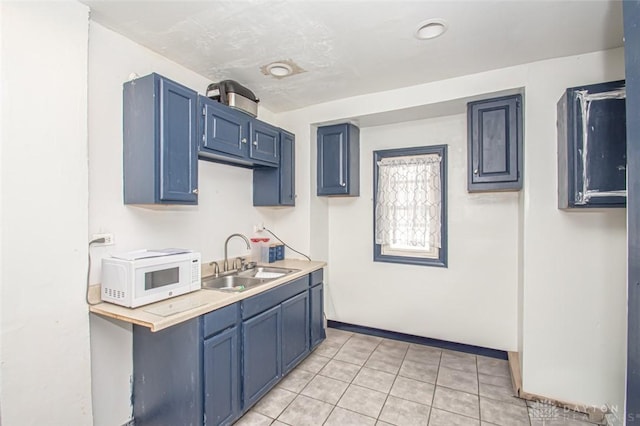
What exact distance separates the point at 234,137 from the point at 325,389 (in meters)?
2.13

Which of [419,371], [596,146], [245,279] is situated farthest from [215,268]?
[596,146]

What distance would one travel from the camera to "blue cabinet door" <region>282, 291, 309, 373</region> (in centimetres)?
246

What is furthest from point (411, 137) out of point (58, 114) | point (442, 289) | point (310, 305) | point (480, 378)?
point (58, 114)

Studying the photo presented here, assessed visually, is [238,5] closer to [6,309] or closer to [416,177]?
[6,309]

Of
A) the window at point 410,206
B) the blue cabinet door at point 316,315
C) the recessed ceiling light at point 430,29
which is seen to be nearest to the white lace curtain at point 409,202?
the window at point 410,206

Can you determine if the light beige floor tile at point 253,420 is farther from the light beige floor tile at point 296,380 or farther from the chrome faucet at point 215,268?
the chrome faucet at point 215,268

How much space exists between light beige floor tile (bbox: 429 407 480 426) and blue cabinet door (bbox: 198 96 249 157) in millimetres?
2403

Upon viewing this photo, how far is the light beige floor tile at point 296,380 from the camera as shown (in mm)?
2400

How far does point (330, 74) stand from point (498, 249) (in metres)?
2.23

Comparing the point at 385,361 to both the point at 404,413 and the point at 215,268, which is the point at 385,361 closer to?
the point at 404,413

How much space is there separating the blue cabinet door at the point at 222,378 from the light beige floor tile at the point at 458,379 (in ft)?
5.40

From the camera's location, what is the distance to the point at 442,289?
3.07 metres

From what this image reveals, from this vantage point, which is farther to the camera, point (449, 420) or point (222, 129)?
point (222, 129)

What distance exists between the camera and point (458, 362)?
2.79 meters
